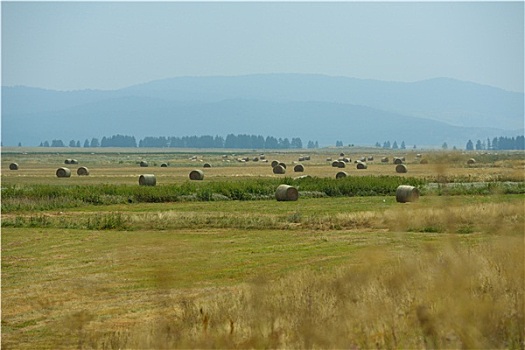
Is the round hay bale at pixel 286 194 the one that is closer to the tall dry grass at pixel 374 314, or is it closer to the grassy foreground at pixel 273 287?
the grassy foreground at pixel 273 287

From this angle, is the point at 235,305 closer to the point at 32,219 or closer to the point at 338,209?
the point at 32,219

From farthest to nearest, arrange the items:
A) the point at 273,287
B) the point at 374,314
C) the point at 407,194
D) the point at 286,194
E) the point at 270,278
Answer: the point at 286,194, the point at 407,194, the point at 270,278, the point at 273,287, the point at 374,314

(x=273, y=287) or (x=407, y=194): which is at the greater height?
(x=273, y=287)

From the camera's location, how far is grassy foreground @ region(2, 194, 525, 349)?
913cm

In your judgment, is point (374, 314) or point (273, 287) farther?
point (273, 287)

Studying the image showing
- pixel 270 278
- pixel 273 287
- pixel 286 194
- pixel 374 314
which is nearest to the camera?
pixel 374 314

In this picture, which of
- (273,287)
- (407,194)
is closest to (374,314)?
(273,287)

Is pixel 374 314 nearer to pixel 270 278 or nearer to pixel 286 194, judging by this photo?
pixel 270 278

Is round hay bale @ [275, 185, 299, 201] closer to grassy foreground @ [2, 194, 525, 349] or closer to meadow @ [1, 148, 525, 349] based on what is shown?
meadow @ [1, 148, 525, 349]

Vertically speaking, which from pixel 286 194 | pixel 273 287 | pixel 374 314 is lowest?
pixel 286 194

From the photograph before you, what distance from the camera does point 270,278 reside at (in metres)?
16.3

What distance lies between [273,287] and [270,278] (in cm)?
209

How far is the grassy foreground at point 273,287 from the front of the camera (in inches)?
360

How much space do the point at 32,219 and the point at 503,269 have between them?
25359 mm
